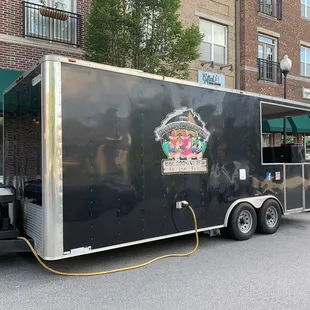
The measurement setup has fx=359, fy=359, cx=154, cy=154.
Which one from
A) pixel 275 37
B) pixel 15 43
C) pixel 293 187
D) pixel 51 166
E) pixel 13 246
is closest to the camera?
pixel 51 166

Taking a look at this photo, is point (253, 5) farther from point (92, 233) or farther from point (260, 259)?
point (92, 233)

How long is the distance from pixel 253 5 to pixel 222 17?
2.10 metres

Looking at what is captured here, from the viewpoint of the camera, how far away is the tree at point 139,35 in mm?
9492

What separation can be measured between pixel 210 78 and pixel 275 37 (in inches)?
207

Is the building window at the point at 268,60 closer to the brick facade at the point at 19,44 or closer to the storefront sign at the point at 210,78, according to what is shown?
the storefront sign at the point at 210,78

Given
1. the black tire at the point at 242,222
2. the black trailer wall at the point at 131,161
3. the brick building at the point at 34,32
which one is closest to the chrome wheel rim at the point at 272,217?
the black tire at the point at 242,222

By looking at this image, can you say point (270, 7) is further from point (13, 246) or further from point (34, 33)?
point (13, 246)

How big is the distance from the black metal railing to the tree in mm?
9495

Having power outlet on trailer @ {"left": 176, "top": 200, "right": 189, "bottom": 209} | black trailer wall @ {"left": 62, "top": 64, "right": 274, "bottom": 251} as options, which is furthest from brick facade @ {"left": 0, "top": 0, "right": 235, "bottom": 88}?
power outlet on trailer @ {"left": 176, "top": 200, "right": 189, "bottom": 209}

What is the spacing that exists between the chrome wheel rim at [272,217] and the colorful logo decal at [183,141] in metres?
2.18

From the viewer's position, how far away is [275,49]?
60.4ft

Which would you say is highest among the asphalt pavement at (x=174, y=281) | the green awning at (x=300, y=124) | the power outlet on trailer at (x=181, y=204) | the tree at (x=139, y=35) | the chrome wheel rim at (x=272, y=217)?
the tree at (x=139, y=35)

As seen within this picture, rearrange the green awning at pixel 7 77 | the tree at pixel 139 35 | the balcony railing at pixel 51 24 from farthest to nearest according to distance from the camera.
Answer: the balcony railing at pixel 51 24 < the green awning at pixel 7 77 < the tree at pixel 139 35

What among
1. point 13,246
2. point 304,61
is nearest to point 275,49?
point 304,61
